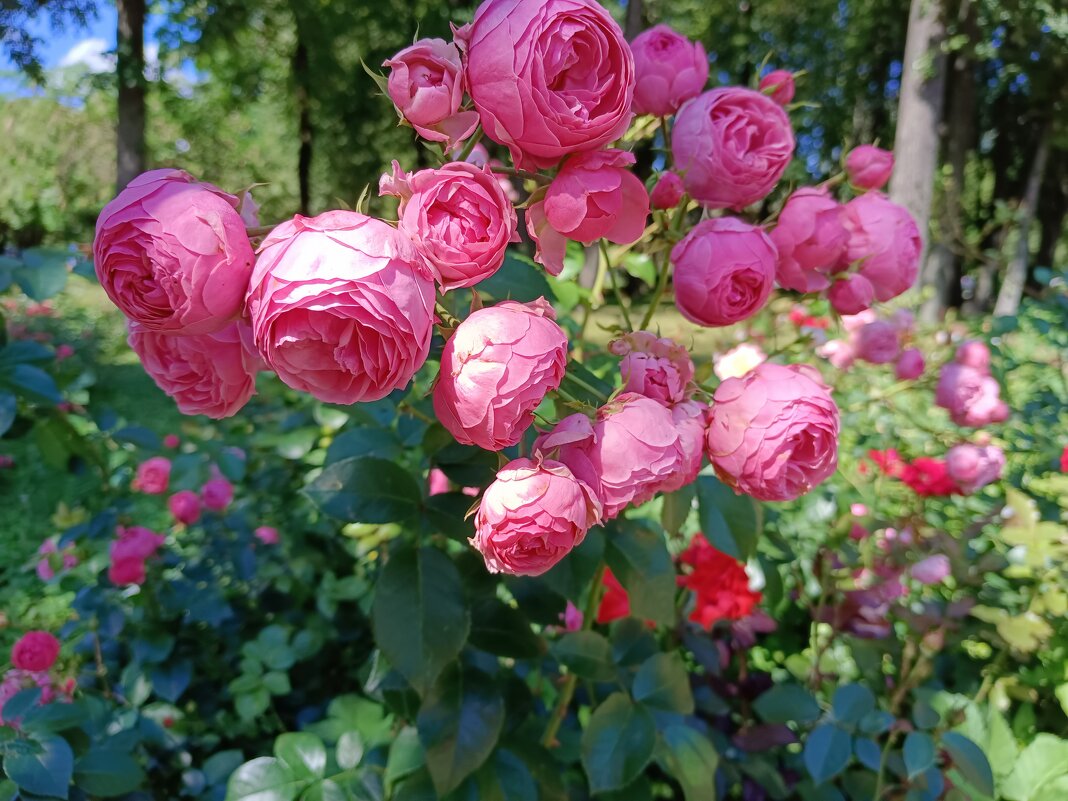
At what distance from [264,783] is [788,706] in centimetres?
80

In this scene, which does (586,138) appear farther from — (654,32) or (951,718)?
(951,718)

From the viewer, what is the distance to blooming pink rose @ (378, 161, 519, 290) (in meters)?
0.51

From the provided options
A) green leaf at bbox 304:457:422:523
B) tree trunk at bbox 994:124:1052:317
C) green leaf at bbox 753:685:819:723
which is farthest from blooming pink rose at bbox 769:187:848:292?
tree trunk at bbox 994:124:1052:317

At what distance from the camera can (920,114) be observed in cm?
731

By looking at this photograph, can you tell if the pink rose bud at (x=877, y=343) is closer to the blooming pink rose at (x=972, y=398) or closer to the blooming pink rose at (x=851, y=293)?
the blooming pink rose at (x=972, y=398)

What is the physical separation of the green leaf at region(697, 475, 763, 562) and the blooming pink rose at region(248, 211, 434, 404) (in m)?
0.61

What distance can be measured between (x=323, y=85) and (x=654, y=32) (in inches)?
521

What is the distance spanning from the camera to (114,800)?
3.43ft

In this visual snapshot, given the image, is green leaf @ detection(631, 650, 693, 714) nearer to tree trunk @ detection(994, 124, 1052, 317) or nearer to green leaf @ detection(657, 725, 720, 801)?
green leaf @ detection(657, 725, 720, 801)

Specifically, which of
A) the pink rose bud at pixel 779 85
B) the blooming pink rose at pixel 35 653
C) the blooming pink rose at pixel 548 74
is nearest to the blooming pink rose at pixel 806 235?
the pink rose bud at pixel 779 85

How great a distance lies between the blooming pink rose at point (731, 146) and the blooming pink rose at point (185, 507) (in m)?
1.38

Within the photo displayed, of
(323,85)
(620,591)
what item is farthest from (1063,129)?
(620,591)

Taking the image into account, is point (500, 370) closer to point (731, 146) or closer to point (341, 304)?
point (341, 304)

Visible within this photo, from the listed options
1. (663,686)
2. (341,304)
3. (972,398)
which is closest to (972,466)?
(972,398)
